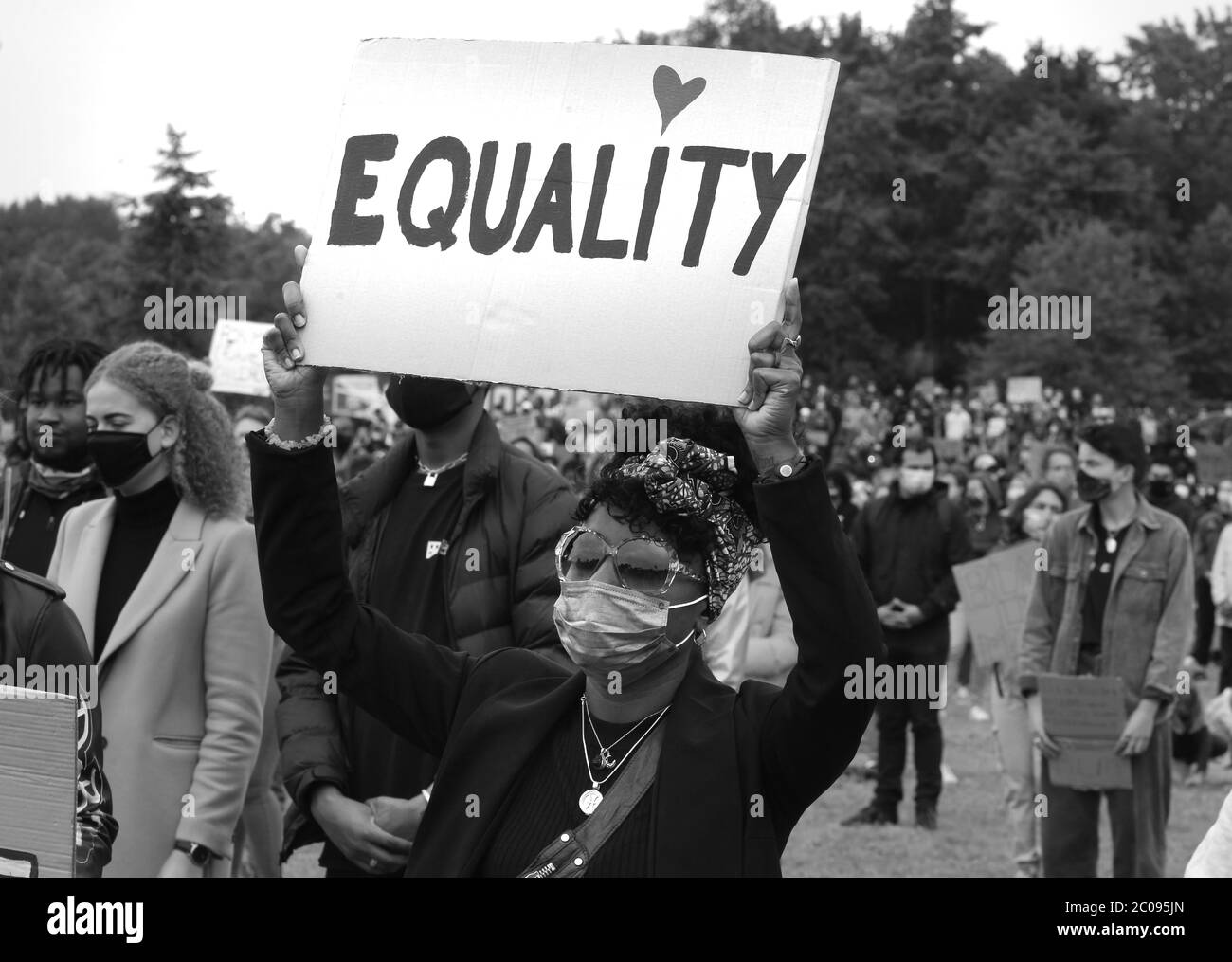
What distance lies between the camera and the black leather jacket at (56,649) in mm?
3305

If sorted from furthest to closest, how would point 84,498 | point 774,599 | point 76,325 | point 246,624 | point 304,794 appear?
point 76,325 → point 774,599 → point 84,498 → point 246,624 → point 304,794

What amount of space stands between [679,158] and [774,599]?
4.06m

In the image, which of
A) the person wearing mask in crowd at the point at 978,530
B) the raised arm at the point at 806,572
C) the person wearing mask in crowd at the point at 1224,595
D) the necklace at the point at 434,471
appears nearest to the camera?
the raised arm at the point at 806,572

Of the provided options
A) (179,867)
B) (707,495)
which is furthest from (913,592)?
(707,495)

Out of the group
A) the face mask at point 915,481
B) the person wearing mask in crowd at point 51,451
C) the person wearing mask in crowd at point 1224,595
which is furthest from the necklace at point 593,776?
the person wearing mask in crowd at point 1224,595

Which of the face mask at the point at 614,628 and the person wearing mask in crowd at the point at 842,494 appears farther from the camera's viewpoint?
the person wearing mask in crowd at the point at 842,494

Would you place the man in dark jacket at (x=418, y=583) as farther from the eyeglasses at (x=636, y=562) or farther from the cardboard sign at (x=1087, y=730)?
the cardboard sign at (x=1087, y=730)

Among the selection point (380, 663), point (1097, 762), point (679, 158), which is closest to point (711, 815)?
point (380, 663)

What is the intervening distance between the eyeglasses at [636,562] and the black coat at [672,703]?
0.58 ft

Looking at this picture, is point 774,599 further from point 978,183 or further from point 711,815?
point 978,183

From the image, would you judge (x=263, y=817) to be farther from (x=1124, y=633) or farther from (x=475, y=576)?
(x=1124, y=633)

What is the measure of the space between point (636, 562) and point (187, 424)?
7.34 ft

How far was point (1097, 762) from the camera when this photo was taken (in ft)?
23.2

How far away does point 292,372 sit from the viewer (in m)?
2.97
